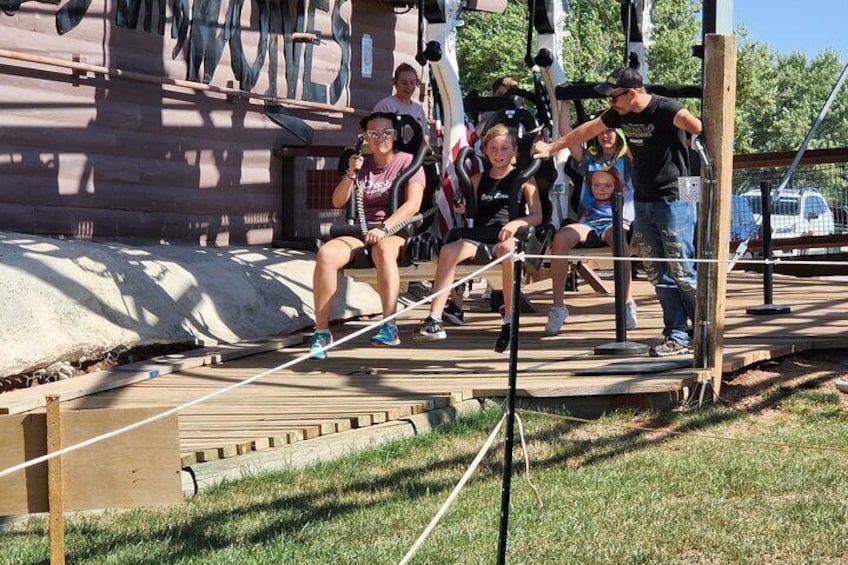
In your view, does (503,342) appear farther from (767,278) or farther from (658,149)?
(767,278)

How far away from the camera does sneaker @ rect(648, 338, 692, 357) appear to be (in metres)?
8.80

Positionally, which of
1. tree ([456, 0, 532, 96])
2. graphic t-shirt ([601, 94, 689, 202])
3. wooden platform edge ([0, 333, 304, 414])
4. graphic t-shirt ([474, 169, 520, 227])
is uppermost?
tree ([456, 0, 532, 96])

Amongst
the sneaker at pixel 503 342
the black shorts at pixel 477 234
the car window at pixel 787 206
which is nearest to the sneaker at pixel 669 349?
the sneaker at pixel 503 342

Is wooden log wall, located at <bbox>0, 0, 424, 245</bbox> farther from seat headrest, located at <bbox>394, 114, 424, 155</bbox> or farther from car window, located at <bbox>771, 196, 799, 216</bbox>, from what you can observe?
car window, located at <bbox>771, 196, 799, 216</bbox>

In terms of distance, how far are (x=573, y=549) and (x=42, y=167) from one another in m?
6.95

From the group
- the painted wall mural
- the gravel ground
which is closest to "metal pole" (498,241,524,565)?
the gravel ground

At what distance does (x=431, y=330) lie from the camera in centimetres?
1028

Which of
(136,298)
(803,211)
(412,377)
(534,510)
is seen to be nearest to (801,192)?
(803,211)

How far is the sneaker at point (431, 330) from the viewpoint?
33.7 feet

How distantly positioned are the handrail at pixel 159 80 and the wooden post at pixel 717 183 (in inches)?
200

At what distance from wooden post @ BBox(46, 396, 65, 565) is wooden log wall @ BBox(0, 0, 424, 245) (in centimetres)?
704

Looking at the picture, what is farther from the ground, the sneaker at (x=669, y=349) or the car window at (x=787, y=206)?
the car window at (x=787, y=206)

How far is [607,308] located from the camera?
12.1 meters

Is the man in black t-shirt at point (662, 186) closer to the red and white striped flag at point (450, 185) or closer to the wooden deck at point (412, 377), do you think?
the wooden deck at point (412, 377)
